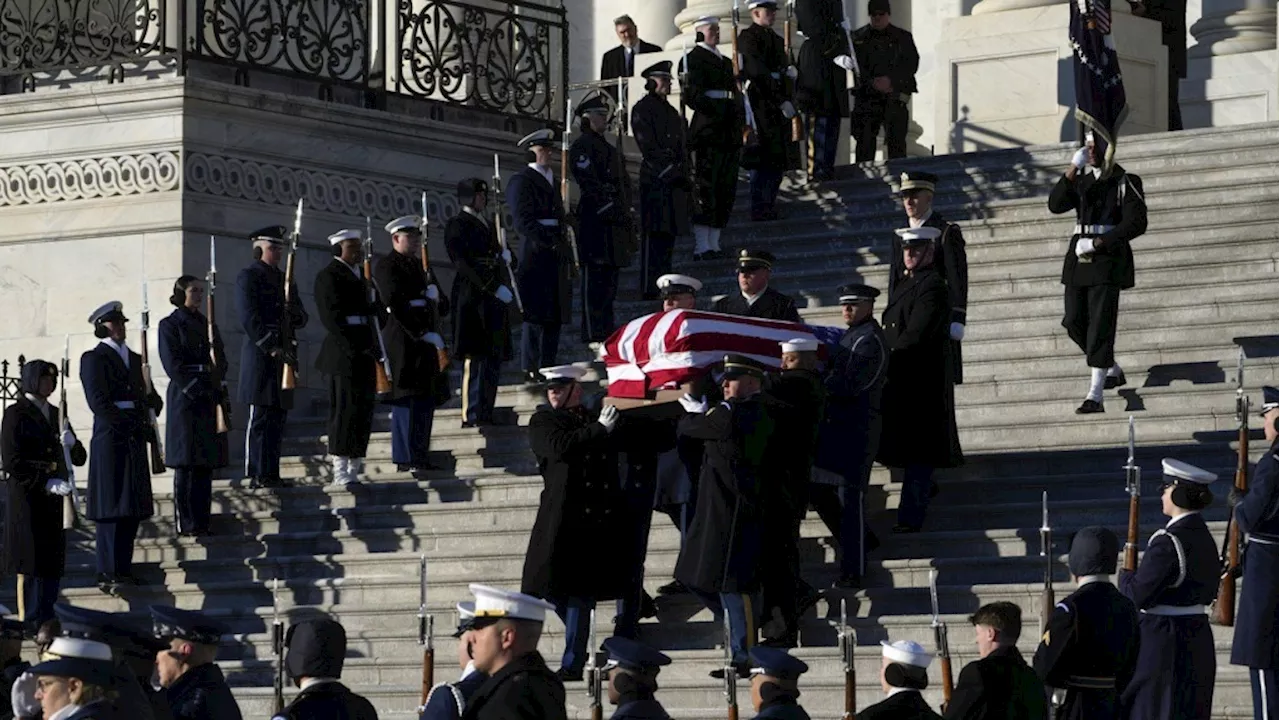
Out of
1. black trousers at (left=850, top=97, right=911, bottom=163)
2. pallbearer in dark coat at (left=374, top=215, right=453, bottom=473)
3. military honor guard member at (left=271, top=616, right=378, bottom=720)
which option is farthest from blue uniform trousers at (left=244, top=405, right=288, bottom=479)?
military honor guard member at (left=271, top=616, right=378, bottom=720)

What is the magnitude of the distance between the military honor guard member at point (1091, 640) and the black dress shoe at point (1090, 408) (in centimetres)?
524

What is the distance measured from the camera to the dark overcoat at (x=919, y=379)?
16.9 meters

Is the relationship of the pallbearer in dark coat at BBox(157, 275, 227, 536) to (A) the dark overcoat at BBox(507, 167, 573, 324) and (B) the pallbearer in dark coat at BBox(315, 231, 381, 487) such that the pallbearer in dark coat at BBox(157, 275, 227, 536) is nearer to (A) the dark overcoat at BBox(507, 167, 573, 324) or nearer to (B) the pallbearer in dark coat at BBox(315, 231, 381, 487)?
(B) the pallbearer in dark coat at BBox(315, 231, 381, 487)

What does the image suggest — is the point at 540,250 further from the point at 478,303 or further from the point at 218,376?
the point at 218,376

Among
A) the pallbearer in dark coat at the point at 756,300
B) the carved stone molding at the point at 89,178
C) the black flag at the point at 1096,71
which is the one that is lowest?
the pallbearer in dark coat at the point at 756,300

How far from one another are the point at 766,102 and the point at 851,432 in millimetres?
6326

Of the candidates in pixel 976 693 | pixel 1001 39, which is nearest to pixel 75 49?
pixel 1001 39

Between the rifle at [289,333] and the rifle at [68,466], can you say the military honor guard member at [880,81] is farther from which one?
the rifle at [68,466]

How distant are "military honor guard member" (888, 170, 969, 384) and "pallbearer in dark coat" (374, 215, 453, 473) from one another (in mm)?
3099

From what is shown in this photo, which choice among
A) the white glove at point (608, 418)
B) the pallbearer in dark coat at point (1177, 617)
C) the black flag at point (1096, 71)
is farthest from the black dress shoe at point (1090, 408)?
the pallbearer in dark coat at point (1177, 617)

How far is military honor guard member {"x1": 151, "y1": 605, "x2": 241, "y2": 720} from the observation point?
442 inches

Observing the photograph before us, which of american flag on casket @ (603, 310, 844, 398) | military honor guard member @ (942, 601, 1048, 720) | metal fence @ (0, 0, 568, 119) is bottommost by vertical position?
military honor guard member @ (942, 601, 1048, 720)

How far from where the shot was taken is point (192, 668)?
11.4 meters

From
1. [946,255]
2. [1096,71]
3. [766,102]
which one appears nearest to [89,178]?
[766,102]
